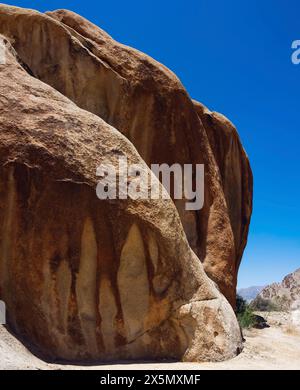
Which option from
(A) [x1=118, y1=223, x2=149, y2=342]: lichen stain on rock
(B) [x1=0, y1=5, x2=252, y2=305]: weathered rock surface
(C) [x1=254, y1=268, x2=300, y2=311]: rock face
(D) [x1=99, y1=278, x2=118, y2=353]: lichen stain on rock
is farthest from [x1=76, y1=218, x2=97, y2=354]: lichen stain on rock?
(C) [x1=254, y1=268, x2=300, y2=311]: rock face

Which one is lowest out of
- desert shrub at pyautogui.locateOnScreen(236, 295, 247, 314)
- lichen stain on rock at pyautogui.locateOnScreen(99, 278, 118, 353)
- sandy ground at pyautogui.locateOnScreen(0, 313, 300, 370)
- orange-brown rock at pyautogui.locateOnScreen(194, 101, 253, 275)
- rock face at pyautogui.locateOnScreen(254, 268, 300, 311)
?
rock face at pyautogui.locateOnScreen(254, 268, 300, 311)

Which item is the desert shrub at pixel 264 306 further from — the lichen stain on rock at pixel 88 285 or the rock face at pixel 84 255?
the lichen stain on rock at pixel 88 285

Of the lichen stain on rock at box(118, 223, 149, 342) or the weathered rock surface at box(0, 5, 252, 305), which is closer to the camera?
the lichen stain on rock at box(118, 223, 149, 342)

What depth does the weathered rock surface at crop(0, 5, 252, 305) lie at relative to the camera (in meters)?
10.2

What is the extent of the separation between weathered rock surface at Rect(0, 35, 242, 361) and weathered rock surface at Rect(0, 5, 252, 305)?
317cm

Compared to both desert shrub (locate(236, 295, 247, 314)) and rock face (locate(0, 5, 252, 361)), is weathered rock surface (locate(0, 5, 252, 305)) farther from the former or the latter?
desert shrub (locate(236, 295, 247, 314))

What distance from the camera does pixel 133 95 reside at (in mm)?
10625

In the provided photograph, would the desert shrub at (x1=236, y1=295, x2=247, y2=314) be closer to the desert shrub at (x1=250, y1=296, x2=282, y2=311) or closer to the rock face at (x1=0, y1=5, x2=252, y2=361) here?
the desert shrub at (x1=250, y1=296, x2=282, y2=311)

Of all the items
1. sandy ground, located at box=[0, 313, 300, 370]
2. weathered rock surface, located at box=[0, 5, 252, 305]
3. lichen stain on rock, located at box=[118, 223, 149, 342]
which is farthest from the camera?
weathered rock surface, located at box=[0, 5, 252, 305]

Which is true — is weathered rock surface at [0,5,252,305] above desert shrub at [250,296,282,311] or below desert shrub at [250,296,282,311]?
above

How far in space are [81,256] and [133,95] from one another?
5.19 meters

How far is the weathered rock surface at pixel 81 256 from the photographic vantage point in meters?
6.37

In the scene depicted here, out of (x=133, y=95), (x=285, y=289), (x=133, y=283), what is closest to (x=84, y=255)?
(x=133, y=283)

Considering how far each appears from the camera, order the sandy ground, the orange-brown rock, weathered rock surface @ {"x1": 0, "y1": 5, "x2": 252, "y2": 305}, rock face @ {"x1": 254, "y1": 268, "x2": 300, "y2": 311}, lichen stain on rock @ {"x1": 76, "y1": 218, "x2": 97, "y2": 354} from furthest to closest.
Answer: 1. rock face @ {"x1": 254, "y1": 268, "x2": 300, "y2": 311}
2. the orange-brown rock
3. weathered rock surface @ {"x1": 0, "y1": 5, "x2": 252, "y2": 305}
4. lichen stain on rock @ {"x1": 76, "y1": 218, "x2": 97, "y2": 354}
5. the sandy ground
